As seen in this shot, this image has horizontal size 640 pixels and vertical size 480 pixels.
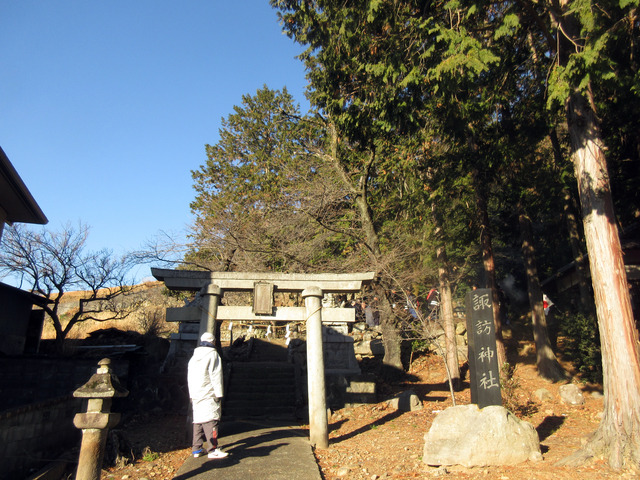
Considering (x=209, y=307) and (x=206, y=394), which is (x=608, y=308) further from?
(x=209, y=307)

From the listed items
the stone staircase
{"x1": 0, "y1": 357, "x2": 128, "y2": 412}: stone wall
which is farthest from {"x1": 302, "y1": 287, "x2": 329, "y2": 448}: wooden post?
{"x1": 0, "y1": 357, "x2": 128, "y2": 412}: stone wall

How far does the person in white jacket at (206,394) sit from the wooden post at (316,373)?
2.11m

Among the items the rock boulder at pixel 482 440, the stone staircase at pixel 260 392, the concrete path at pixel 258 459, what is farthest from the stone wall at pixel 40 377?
the rock boulder at pixel 482 440

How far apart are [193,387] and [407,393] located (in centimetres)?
675

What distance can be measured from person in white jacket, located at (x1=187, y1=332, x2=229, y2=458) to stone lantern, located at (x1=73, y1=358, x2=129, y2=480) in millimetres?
1191

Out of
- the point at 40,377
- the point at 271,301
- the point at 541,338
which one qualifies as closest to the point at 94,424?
the point at 271,301

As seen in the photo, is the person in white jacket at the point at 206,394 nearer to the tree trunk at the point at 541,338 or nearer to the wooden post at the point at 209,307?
the wooden post at the point at 209,307

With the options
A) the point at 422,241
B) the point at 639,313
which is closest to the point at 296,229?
the point at 422,241

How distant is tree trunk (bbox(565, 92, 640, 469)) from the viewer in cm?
577

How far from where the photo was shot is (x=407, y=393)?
442 inches

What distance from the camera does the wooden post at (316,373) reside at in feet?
26.3

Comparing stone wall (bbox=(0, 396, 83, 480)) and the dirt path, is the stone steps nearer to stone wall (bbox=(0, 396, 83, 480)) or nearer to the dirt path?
the dirt path

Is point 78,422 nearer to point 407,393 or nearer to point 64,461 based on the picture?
point 64,461

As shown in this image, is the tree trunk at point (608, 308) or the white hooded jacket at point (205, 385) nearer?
the tree trunk at point (608, 308)
